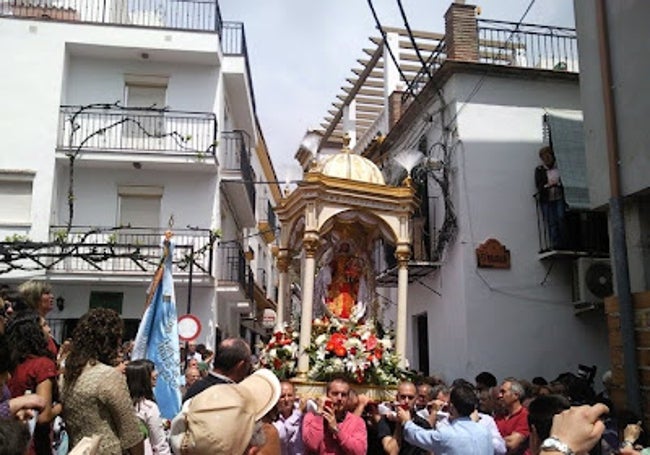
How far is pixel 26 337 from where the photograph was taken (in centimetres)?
403

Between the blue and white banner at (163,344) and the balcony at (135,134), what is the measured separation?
9617 millimetres

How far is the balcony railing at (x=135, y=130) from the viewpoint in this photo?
55.9ft

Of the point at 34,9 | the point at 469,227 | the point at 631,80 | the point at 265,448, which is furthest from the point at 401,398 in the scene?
the point at 34,9

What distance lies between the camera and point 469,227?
39.6 feet

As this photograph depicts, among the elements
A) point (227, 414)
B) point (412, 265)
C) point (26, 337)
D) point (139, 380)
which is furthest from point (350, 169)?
point (227, 414)

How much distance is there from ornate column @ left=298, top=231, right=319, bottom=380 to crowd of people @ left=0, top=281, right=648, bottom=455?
1444mm

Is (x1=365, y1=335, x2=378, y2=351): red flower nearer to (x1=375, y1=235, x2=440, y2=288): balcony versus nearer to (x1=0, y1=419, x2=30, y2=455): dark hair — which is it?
(x1=0, y1=419, x2=30, y2=455): dark hair

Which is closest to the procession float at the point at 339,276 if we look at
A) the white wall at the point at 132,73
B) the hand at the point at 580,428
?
the hand at the point at 580,428

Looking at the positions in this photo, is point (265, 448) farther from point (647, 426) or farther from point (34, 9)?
point (34, 9)

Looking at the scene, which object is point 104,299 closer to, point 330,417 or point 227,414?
point 330,417

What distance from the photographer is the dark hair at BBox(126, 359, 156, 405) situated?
4785mm

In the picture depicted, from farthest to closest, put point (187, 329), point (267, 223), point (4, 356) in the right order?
point (267, 223), point (187, 329), point (4, 356)

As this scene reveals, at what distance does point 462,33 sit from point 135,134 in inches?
360

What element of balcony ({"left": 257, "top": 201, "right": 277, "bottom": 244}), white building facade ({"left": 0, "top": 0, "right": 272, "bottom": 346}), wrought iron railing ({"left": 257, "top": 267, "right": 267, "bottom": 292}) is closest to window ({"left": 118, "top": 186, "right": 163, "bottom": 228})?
white building facade ({"left": 0, "top": 0, "right": 272, "bottom": 346})
